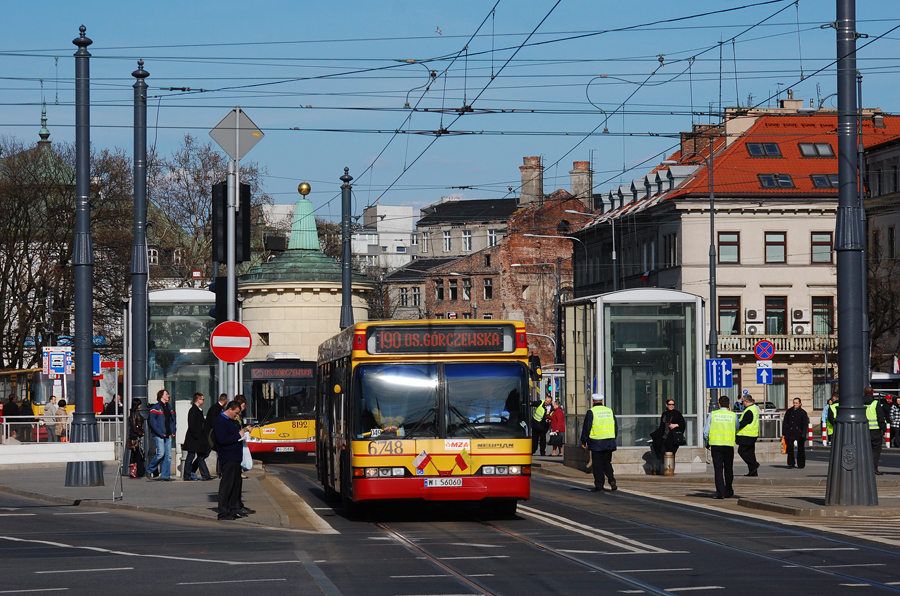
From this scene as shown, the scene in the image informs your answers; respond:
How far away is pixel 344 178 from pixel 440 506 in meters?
20.7

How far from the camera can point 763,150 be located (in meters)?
68.9

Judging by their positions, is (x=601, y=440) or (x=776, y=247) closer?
(x=601, y=440)

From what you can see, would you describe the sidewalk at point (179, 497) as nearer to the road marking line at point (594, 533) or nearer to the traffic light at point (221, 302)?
the traffic light at point (221, 302)

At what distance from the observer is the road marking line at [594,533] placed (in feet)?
44.4

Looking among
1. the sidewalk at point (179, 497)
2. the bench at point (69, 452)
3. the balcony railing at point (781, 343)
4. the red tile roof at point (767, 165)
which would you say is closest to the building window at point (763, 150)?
the red tile roof at point (767, 165)

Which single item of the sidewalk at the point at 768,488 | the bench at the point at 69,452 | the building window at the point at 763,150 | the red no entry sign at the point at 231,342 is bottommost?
the sidewalk at the point at 768,488

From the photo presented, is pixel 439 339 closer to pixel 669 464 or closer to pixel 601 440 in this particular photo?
pixel 601 440

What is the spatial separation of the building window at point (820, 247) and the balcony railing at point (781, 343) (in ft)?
12.8

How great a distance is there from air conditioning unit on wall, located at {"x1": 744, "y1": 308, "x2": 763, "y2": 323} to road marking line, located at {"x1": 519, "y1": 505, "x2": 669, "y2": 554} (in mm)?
50067

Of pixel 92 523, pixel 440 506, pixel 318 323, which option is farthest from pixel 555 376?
pixel 92 523

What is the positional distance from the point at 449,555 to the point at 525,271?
8777 cm

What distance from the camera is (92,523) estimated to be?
1720 cm

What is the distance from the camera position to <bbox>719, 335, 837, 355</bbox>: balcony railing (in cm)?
6619

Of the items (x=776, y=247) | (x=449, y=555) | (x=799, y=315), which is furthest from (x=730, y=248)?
(x=449, y=555)
